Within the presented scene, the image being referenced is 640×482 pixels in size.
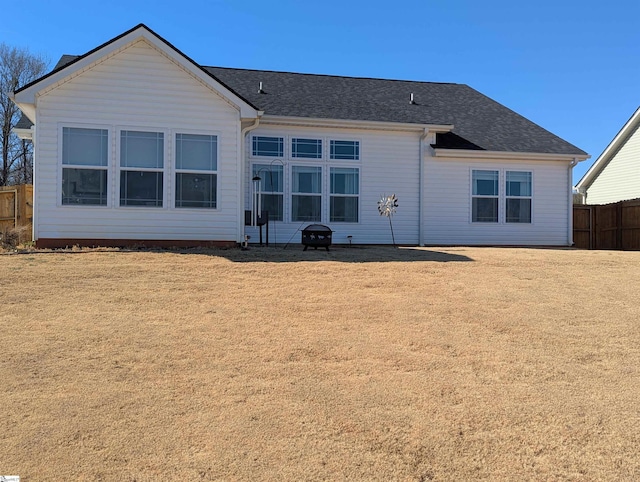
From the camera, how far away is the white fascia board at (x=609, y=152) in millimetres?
22486

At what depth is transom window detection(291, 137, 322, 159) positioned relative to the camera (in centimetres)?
1515

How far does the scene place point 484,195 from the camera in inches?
653

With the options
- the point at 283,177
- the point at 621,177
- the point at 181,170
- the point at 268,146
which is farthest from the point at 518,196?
the point at 181,170

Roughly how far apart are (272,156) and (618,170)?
17.0 meters

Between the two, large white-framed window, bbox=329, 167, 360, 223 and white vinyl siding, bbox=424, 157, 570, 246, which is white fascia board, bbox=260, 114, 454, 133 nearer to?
white vinyl siding, bbox=424, 157, 570, 246

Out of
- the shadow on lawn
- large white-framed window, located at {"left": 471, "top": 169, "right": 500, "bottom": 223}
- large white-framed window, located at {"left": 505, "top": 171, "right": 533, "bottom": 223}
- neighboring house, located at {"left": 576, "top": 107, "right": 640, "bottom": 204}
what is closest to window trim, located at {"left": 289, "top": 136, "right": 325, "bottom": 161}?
the shadow on lawn

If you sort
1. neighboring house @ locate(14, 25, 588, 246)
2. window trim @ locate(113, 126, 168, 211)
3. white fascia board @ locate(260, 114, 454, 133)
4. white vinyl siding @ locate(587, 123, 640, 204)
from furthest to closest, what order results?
white vinyl siding @ locate(587, 123, 640, 204) → white fascia board @ locate(260, 114, 454, 133) → window trim @ locate(113, 126, 168, 211) → neighboring house @ locate(14, 25, 588, 246)

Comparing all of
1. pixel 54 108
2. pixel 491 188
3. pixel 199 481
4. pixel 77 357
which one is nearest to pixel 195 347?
pixel 77 357

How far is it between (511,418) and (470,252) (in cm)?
937

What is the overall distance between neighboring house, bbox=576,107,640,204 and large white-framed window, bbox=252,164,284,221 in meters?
15.8

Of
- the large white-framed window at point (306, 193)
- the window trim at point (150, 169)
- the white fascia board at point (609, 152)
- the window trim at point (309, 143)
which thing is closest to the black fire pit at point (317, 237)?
the large white-framed window at point (306, 193)

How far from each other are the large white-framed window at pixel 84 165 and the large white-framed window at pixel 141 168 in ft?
1.24

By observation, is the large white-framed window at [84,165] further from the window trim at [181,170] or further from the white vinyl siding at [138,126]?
the window trim at [181,170]

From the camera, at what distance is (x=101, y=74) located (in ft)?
39.1
